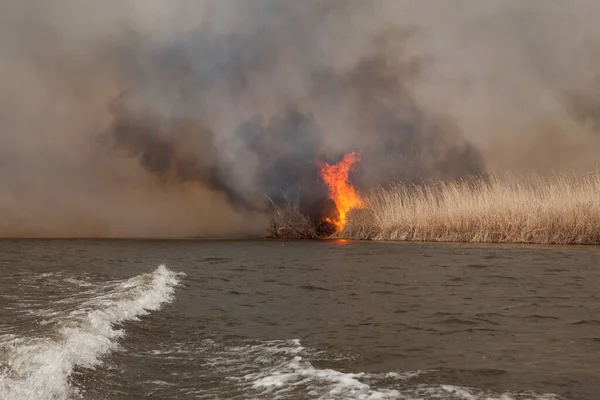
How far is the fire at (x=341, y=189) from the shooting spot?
2747cm

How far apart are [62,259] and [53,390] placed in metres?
12.7

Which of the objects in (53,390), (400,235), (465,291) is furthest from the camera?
(400,235)

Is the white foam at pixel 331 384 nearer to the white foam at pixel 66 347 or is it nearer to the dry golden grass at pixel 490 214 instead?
the white foam at pixel 66 347

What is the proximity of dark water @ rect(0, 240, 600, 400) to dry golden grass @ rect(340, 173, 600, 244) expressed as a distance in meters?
6.28

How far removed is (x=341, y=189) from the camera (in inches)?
1134

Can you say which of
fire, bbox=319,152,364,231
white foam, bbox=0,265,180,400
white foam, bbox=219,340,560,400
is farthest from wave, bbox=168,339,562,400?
fire, bbox=319,152,364,231

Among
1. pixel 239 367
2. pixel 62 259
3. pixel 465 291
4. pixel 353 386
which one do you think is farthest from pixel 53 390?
pixel 62 259

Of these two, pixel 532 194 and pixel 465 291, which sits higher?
pixel 532 194

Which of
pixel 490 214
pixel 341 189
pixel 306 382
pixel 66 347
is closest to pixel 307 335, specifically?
pixel 306 382

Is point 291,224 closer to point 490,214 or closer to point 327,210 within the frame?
point 327,210

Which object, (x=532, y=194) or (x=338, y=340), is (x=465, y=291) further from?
(x=532, y=194)

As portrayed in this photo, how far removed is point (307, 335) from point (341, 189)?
2307 centimetres

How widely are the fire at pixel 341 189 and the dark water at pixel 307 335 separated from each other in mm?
15759

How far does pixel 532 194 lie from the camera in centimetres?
1823
